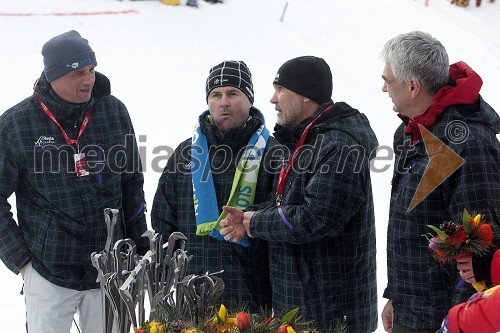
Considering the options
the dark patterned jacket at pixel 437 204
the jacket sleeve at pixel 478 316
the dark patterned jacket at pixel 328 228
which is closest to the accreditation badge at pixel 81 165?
the dark patterned jacket at pixel 328 228

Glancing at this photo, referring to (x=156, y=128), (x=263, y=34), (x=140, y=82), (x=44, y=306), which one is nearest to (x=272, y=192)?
(x=44, y=306)

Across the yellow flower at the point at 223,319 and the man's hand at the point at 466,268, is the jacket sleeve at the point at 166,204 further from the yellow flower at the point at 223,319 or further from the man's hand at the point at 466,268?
the man's hand at the point at 466,268

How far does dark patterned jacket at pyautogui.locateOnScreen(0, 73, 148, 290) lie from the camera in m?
4.05

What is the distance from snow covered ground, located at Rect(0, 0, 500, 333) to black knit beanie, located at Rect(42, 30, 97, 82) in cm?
388

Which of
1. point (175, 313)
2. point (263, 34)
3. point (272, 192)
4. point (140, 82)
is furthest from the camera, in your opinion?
point (263, 34)

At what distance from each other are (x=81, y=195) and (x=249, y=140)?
2.57 feet

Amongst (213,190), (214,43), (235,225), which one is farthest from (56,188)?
(214,43)

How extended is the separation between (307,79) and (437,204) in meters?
0.81

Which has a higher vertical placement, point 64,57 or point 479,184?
point 64,57

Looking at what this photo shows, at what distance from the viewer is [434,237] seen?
3082 mm

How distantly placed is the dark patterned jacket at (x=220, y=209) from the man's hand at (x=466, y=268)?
1113 millimetres

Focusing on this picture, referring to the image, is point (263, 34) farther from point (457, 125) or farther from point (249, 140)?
point (457, 125)

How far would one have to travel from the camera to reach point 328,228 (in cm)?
358

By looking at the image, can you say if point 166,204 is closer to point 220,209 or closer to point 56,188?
point 220,209
